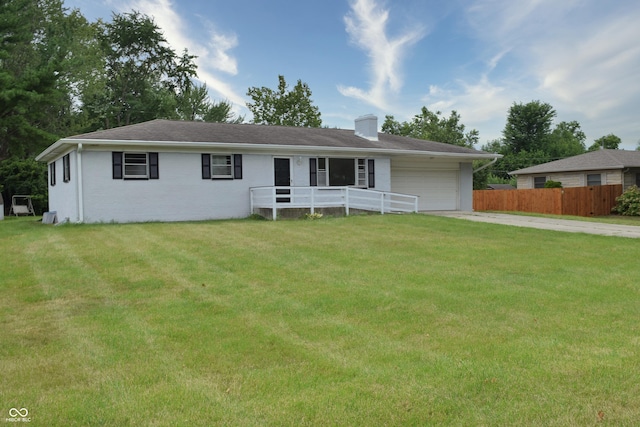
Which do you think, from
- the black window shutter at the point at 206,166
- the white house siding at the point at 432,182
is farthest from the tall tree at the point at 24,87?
the white house siding at the point at 432,182

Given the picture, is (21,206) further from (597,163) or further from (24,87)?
(597,163)

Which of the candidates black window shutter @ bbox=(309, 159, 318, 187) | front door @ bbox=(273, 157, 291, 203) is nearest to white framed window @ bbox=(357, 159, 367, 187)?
black window shutter @ bbox=(309, 159, 318, 187)

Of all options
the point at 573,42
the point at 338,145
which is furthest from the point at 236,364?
the point at 573,42

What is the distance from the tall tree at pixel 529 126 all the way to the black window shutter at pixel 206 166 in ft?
160

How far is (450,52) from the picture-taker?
→ 20.9 m

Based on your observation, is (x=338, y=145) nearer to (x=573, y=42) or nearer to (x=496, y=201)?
(x=573, y=42)

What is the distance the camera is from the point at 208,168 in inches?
691

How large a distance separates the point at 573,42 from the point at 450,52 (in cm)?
481

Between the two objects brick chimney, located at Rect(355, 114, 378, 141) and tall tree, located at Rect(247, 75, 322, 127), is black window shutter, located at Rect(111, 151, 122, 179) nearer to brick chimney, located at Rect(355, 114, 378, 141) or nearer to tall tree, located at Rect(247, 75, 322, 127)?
brick chimney, located at Rect(355, 114, 378, 141)

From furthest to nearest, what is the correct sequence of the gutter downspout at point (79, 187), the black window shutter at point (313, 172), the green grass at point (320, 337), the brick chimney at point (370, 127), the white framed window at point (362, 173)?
1. the brick chimney at point (370, 127)
2. the white framed window at point (362, 173)
3. the black window shutter at point (313, 172)
4. the gutter downspout at point (79, 187)
5. the green grass at point (320, 337)

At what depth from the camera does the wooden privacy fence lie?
23.9 m

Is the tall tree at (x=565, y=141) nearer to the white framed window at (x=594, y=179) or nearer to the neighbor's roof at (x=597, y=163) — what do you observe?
the neighbor's roof at (x=597, y=163)

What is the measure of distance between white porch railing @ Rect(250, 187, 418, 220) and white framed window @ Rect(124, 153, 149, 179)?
384 cm

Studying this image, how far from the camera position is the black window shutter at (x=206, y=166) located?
17469 millimetres
